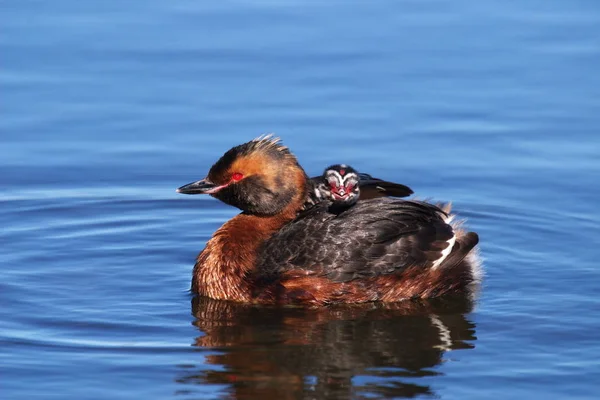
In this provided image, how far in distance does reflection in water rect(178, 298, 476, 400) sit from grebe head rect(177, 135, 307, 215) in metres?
0.84

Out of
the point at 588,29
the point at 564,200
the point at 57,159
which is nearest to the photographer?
the point at 564,200

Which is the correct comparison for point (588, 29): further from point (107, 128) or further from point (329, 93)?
point (107, 128)

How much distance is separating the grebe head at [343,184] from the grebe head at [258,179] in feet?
1.17

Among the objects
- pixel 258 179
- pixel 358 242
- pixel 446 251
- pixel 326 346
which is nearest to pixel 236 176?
pixel 258 179

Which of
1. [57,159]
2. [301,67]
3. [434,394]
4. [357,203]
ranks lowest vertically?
[434,394]

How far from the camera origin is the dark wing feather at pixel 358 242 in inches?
390

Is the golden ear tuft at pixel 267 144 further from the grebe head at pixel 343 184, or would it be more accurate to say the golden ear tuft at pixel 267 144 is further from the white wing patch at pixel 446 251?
the white wing patch at pixel 446 251

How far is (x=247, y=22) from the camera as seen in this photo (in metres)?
15.2

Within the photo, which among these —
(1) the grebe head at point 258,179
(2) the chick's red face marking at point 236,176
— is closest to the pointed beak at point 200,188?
(1) the grebe head at point 258,179

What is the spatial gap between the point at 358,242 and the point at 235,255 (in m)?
0.96

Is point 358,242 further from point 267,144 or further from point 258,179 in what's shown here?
point 267,144

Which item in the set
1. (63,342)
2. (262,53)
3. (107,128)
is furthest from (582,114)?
(63,342)

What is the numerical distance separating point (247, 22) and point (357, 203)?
5.52 meters

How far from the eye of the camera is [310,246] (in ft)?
32.6
